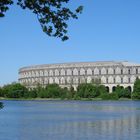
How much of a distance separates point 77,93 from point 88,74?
22.3m

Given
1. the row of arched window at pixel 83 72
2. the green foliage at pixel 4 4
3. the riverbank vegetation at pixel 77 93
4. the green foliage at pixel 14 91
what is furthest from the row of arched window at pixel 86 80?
the green foliage at pixel 4 4

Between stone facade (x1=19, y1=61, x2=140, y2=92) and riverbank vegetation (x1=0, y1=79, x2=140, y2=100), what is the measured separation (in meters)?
7.51

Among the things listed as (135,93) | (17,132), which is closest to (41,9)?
(17,132)

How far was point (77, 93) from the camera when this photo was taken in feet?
474

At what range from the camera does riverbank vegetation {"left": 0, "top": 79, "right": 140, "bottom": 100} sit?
140 m

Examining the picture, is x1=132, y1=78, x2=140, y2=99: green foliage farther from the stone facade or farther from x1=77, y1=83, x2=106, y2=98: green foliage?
the stone facade

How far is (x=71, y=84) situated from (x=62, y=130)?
133851mm

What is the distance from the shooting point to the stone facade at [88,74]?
15962 cm

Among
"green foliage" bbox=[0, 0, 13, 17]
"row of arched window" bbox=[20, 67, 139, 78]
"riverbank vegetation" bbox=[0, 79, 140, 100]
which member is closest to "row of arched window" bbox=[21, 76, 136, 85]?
"row of arched window" bbox=[20, 67, 139, 78]

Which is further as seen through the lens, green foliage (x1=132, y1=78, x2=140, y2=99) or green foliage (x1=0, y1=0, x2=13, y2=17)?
green foliage (x1=132, y1=78, x2=140, y2=99)

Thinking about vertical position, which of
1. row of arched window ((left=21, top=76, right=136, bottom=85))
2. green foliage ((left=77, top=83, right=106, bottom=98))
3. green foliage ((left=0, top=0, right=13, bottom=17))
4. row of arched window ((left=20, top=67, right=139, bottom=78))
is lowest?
green foliage ((left=0, top=0, right=13, bottom=17))

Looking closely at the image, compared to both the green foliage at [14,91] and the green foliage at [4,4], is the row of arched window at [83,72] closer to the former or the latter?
the green foliage at [14,91]

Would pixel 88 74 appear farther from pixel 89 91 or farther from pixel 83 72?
pixel 89 91

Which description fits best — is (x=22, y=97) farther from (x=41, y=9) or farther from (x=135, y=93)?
(x=41, y=9)
